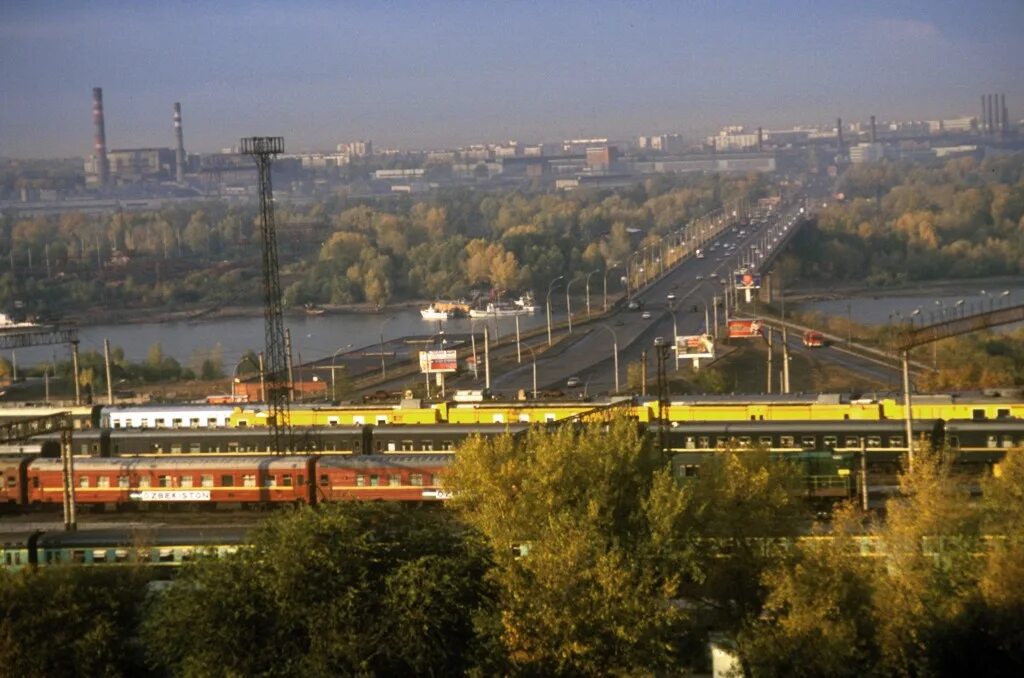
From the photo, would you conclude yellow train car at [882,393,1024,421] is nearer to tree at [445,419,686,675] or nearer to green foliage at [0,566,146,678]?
tree at [445,419,686,675]

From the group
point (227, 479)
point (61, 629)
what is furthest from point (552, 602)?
point (227, 479)

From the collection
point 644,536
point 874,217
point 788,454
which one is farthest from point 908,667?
point 874,217

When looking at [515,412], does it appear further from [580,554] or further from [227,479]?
[580,554]

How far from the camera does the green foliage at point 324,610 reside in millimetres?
3979

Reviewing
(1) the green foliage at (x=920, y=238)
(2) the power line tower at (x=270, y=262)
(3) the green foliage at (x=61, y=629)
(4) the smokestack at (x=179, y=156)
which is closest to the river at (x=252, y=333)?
(1) the green foliage at (x=920, y=238)

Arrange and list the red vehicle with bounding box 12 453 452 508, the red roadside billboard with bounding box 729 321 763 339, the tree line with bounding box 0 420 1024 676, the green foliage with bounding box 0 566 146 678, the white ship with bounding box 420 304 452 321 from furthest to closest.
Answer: the white ship with bounding box 420 304 452 321
the red roadside billboard with bounding box 729 321 763 339
the red vehicle with bounding box 12 453 452 508
the green foliage with bounding box 0 566 146 678
the tree line with bounding box 0 420 1024 676

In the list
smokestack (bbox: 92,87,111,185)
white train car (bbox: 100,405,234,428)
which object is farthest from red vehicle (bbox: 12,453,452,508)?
smokestack (bbox: 92,87,111,185)

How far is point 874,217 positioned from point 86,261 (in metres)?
15.1

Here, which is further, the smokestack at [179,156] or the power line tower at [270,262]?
the smokestack at [179,156]

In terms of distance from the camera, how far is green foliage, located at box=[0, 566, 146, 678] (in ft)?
13.4

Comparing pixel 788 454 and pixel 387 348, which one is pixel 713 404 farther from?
pixel 387 348

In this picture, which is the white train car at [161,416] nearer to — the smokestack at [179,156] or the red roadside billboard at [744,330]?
the red roadside billboard at [744,330]

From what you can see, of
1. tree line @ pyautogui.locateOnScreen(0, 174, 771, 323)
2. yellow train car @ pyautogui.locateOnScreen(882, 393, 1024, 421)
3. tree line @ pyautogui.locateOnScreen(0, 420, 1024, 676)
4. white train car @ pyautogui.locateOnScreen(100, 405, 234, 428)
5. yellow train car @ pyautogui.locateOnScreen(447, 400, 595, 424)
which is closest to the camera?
tree line @ pyautogui.locateOnScreen(0, 420, 1024, 676)

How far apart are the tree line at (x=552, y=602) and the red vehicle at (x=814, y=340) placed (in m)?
9.52
